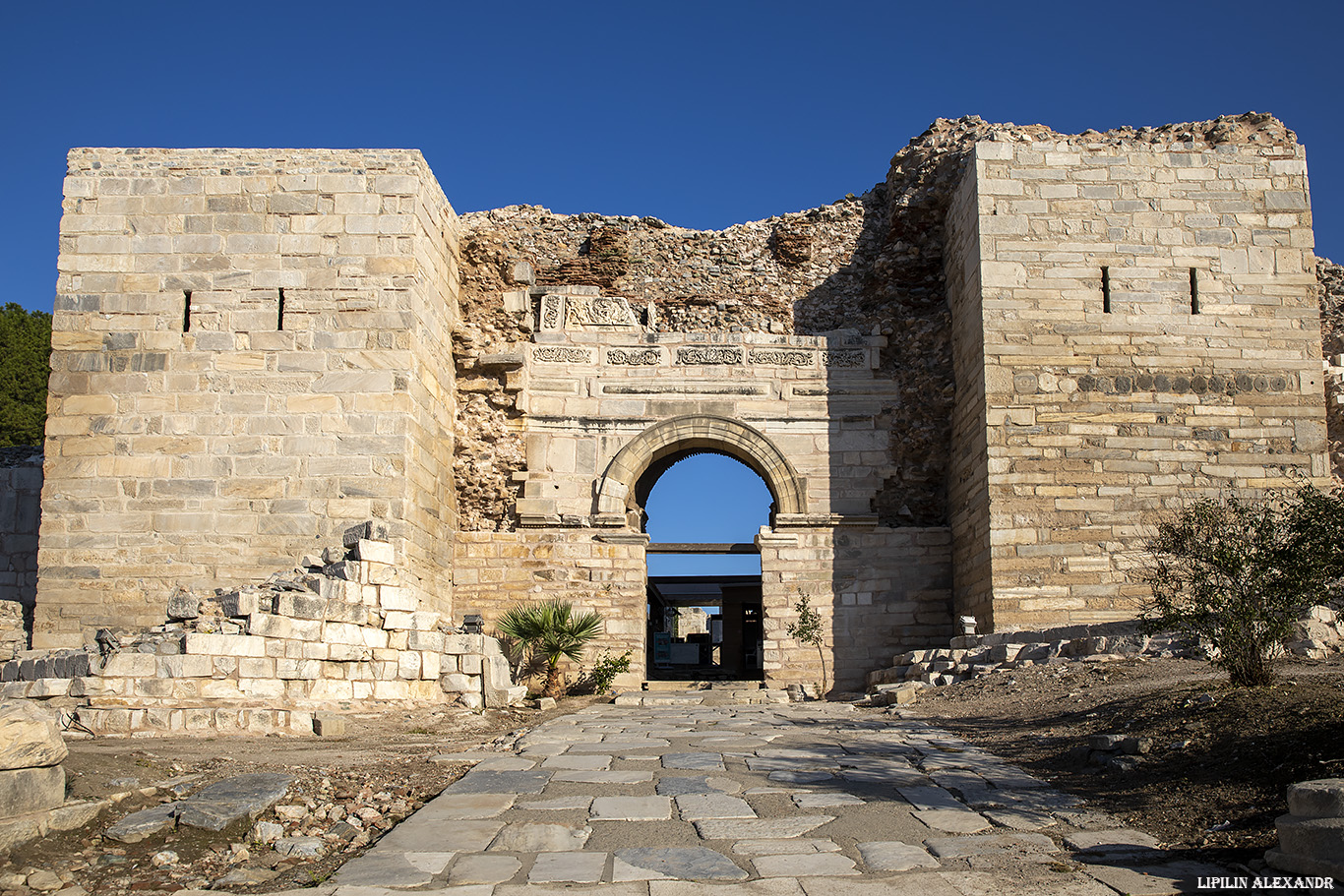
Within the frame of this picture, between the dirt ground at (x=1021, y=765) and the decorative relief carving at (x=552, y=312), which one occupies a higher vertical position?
the decorative relief carving at (x=552, y=312)

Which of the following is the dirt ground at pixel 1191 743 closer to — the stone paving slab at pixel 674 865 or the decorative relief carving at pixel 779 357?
the stone paving slab at pixel 674 865

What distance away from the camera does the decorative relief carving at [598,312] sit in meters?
13.9

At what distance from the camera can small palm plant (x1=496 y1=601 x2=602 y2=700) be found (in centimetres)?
1219

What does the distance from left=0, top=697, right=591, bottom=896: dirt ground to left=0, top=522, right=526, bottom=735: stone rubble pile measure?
407mm

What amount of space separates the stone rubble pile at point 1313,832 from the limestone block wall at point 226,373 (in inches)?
335

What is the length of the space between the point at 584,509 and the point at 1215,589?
26.7 ft

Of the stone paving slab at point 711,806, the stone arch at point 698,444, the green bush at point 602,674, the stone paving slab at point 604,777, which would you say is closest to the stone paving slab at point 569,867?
the stone paving slab at point 711,806

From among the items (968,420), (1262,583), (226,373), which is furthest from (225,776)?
(968,420)

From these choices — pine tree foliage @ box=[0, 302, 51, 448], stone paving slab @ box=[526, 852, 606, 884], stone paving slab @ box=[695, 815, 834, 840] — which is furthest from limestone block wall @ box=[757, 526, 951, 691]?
pine tree foliage @ box=[0, 302, 51, 448]

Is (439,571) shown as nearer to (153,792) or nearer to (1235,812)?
(153,792)

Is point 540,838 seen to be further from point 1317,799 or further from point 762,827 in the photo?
point 1317,799

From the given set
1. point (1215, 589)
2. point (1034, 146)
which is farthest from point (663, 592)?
point (1215, 589)

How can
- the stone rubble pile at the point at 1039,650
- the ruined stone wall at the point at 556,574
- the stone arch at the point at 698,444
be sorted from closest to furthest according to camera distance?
1. the stone rubble pile at the point at 1039,650
2. the ruined stone wall at the point at 556,574
3. the stone arch at the point at 698,444

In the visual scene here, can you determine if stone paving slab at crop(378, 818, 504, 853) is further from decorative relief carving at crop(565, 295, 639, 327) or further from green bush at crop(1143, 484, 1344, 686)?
decorative relief carving at crop(565, 295, 639, 327)
